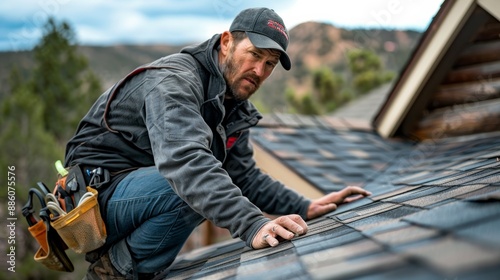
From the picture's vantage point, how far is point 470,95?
4699 mm

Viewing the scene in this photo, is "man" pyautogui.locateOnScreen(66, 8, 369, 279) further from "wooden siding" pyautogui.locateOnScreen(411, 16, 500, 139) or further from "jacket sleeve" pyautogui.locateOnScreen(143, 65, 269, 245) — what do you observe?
"wooden siding" pyautogui.locateOnScreen(411, 16, 500, 139)

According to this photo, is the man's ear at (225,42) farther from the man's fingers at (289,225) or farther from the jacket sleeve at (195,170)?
the man's fingers at (289,225)

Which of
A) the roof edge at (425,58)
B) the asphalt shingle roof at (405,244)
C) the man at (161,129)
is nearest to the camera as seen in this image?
the asphalt shingle roof at (405,244)

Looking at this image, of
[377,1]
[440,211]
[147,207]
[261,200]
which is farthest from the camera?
[377,1]

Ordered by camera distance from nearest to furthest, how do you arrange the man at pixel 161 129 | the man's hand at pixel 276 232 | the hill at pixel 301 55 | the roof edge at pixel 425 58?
1. the man's hand at pixel 276 232
2. the man at pixel 161 129
3. the roof edge at pixel 425 58
4. the hill at pixel 301 55

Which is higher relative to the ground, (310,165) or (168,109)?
(168,109)

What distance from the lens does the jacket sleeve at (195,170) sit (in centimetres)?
188

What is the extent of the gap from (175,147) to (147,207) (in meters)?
0.45

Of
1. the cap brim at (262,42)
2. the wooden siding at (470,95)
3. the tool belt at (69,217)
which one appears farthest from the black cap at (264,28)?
Result: the wooden siding at (470,95)

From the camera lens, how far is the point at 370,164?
4.98 m

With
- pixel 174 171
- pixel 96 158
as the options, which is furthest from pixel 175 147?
pixel 96 158

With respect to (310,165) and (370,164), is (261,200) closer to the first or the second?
(310,165)

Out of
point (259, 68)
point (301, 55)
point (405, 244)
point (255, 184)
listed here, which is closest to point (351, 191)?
point (255, 184)

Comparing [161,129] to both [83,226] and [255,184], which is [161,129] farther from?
[255,184]
